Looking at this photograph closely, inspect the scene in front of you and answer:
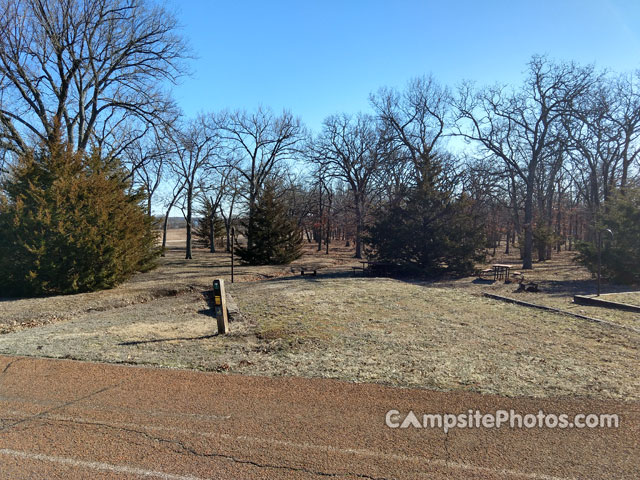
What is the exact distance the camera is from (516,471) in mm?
3145

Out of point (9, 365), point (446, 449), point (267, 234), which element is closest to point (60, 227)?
point (9, 365)

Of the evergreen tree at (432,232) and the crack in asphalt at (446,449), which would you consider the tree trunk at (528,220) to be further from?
the crack in asphalt at (446,449)

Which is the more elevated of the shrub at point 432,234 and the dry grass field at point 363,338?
the shrub at point 432,234

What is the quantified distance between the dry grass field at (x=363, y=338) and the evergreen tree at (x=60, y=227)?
997 millimetres

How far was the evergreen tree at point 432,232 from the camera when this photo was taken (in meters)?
19.2

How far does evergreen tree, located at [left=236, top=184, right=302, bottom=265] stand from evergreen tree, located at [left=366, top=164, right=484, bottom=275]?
27.9ft

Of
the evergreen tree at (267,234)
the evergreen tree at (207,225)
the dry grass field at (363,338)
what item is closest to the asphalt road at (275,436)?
the dry grass field at (363,338)

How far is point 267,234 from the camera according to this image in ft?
85.8

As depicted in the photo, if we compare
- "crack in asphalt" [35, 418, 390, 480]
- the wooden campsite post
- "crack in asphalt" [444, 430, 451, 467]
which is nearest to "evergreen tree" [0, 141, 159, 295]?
the wooden campsite post

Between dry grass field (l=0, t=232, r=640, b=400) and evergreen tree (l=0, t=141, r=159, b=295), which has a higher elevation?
evergreen tree (l=0, t=141, r=159, b=295)

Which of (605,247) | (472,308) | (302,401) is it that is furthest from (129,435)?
(605,247)

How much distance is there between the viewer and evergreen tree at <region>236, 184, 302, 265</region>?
2614cm

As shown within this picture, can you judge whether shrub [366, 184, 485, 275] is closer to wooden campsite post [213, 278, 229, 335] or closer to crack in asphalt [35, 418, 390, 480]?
wooden campsite post [213, 278, 229, 335]

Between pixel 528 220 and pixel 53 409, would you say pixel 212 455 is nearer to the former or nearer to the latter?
pixel 53 409
